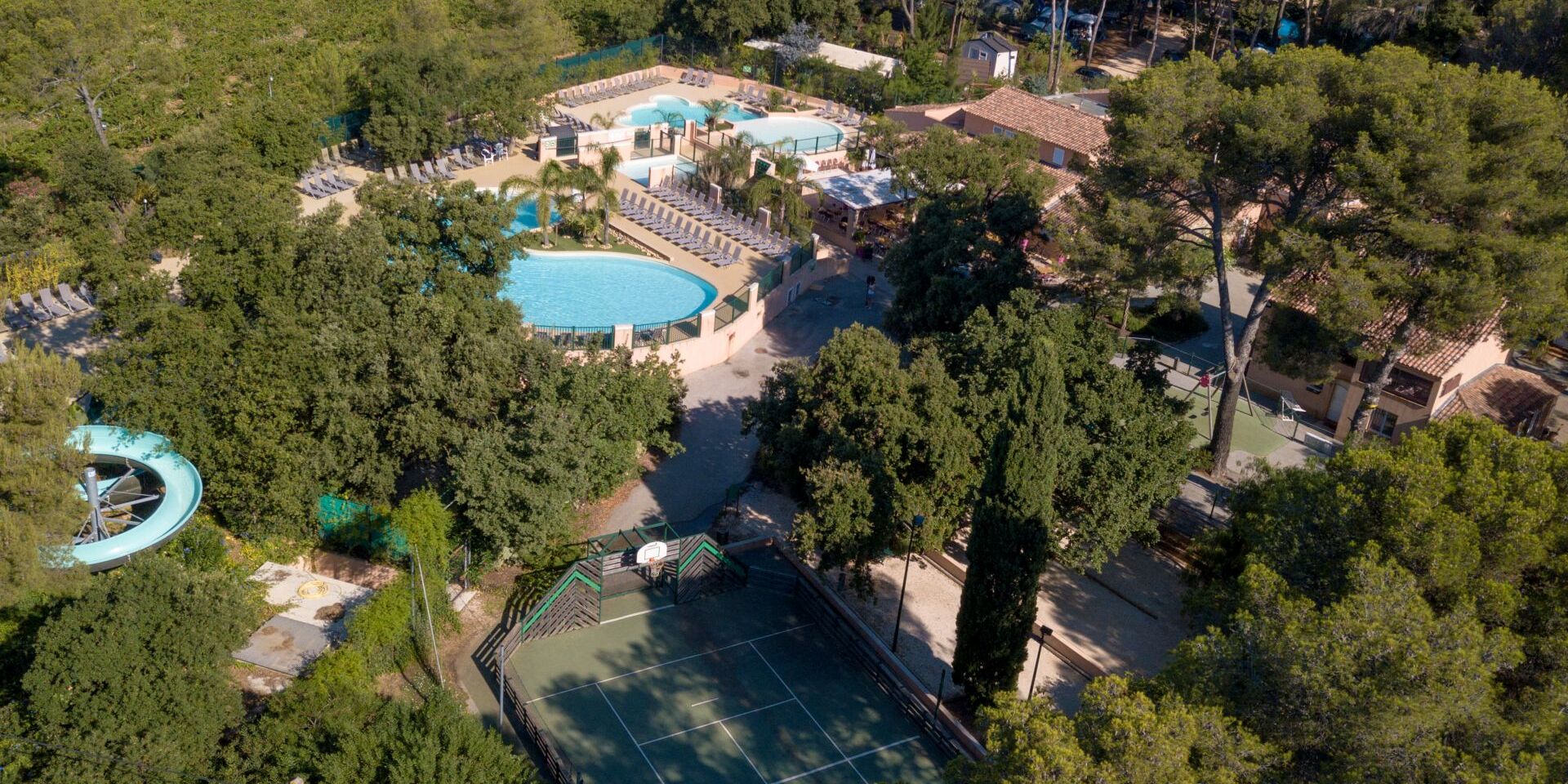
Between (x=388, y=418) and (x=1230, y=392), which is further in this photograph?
(x=1230, y=392)

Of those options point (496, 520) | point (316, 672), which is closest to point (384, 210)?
point (496, 520)

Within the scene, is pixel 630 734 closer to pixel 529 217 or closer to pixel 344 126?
pixel 529 217

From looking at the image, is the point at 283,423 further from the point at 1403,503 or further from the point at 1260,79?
the point at 1260,79

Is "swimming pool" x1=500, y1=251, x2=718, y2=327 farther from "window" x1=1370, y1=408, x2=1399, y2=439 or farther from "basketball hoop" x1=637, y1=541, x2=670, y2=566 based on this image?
"window" x1=1370, y1=408, x2=1399, y2=439

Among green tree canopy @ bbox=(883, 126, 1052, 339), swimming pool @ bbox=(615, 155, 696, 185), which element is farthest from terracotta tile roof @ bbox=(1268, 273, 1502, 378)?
swimming pool @ bbox=(615, 155, 696, 185)

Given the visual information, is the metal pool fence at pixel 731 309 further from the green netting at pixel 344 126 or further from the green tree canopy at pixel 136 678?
the green netting at pixel 344 126

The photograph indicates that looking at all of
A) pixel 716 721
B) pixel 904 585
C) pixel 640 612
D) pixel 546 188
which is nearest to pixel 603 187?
pixel 546 188

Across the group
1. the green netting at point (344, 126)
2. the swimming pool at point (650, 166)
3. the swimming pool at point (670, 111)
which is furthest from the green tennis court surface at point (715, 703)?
the swimming pool at point (670, 111)
